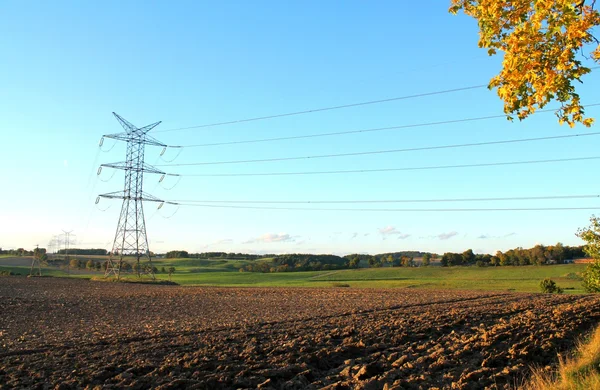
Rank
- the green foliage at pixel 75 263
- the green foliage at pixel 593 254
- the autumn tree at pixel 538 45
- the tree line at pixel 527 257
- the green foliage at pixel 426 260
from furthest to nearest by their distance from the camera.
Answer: the green foliage at pixel 426 260
the green foliage at pixel 75 263
the tree line at pixel 527 257
the green foliage at pixel 593 254
the autumn tree at pixel 538 45

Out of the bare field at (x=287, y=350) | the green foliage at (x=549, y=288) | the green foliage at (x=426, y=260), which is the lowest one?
the green foliage at (x=549, y=288)

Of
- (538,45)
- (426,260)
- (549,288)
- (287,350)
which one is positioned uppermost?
(538,45)

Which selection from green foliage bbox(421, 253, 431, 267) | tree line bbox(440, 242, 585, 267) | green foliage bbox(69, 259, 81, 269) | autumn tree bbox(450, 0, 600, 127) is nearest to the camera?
autumn tree bbox(450, 0, 600, 127)

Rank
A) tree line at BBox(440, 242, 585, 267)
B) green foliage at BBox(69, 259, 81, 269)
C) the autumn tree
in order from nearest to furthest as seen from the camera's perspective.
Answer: the autumn tree < tree line at BBox(440, 242, 585, 267) < green foliage at BBox(69, 259, 81, 269)

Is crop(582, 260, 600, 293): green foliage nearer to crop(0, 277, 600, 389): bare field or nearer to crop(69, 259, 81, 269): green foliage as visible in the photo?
crop(0, 277, 600, 389): bare field

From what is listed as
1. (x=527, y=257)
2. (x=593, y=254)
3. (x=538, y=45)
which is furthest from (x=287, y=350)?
(x=527, y=257)

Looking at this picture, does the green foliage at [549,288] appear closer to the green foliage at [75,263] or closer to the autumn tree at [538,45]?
the autumn tree at [538,45]

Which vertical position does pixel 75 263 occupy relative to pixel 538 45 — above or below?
below

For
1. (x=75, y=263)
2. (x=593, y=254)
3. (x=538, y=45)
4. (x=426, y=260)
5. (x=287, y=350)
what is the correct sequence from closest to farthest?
(x=538, y=45) → (x=287, y=350) → (x=593, y=254) → (x=75, y=263) → (x=426, y=260)

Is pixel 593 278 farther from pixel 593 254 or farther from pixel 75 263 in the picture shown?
pixel 75 263

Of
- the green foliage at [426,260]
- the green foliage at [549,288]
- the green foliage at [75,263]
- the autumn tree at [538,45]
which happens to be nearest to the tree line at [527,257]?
the green foliage at [426,260]

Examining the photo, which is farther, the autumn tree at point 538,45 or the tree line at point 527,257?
the tree line at point 527,257

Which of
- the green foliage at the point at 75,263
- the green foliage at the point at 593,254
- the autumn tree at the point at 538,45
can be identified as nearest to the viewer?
the autumn tree at the point at 538,45

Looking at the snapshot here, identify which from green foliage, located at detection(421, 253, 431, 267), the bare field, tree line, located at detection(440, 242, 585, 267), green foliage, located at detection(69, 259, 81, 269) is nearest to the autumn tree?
the bare field
